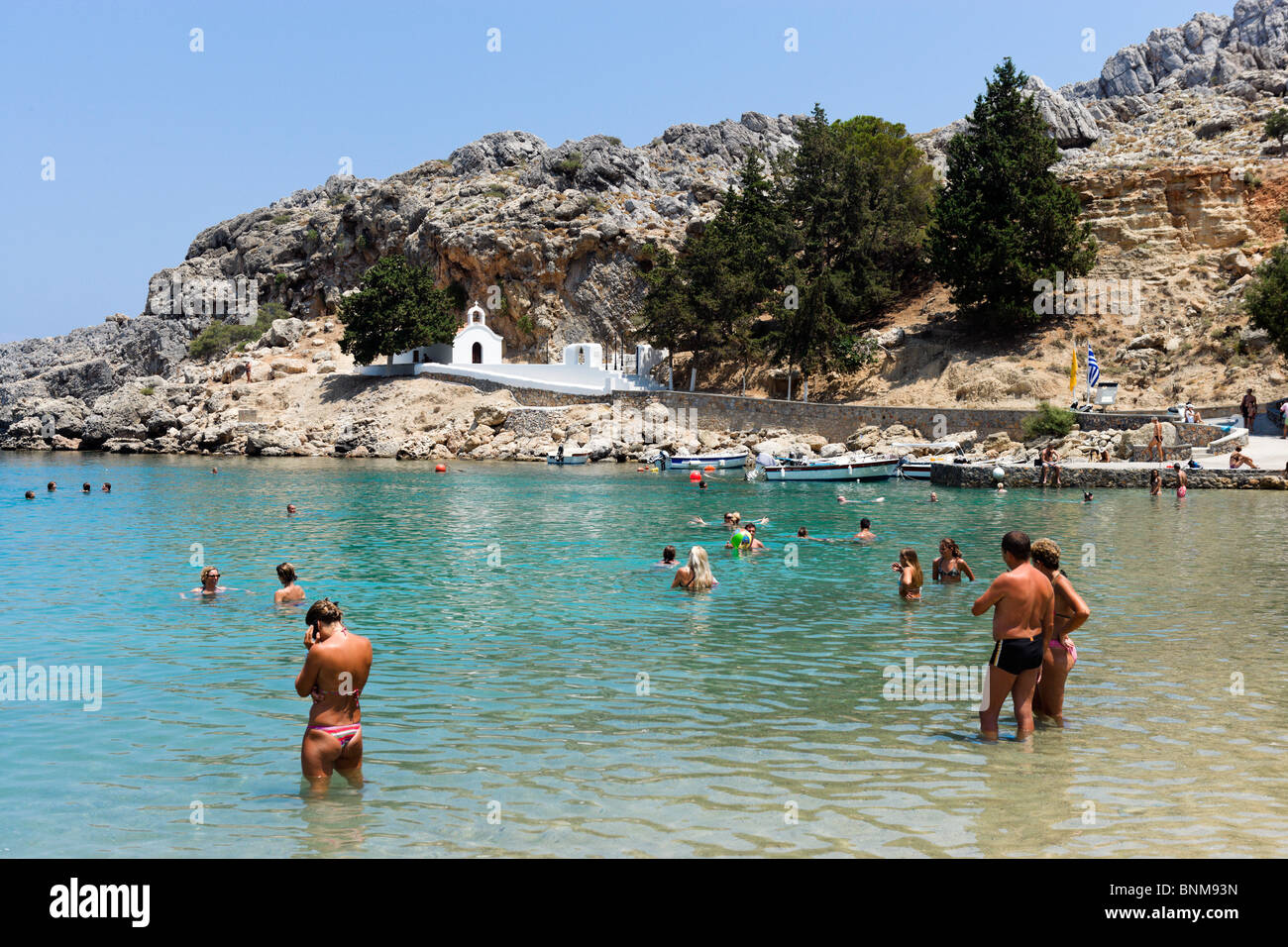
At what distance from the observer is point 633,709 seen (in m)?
10.6

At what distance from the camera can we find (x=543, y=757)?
8.95 m

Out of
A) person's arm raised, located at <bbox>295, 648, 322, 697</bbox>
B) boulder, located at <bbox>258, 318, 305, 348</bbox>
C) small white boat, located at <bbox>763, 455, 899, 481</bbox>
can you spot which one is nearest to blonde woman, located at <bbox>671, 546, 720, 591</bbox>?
person's arm raised, located at <bbox>295, 648, 322, 697</bbox>

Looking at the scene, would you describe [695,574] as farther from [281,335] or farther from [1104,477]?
[281,335]

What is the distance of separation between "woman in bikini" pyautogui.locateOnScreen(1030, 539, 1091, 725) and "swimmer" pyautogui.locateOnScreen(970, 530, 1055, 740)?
13cm

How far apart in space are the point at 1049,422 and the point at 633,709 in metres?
40.1

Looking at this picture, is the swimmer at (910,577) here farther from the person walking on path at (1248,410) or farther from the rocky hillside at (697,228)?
the rocky hillside at (697,228)

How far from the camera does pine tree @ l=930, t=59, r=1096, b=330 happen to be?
182ft

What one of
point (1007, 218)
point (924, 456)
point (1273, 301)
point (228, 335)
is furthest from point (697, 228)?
point (228, 335)

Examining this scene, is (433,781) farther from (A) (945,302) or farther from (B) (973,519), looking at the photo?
(A) (945,302)

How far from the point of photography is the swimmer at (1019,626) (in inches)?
341

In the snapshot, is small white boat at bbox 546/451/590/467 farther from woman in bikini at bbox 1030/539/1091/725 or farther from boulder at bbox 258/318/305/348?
woman in bikini at bbox 1030/539/1091/725
